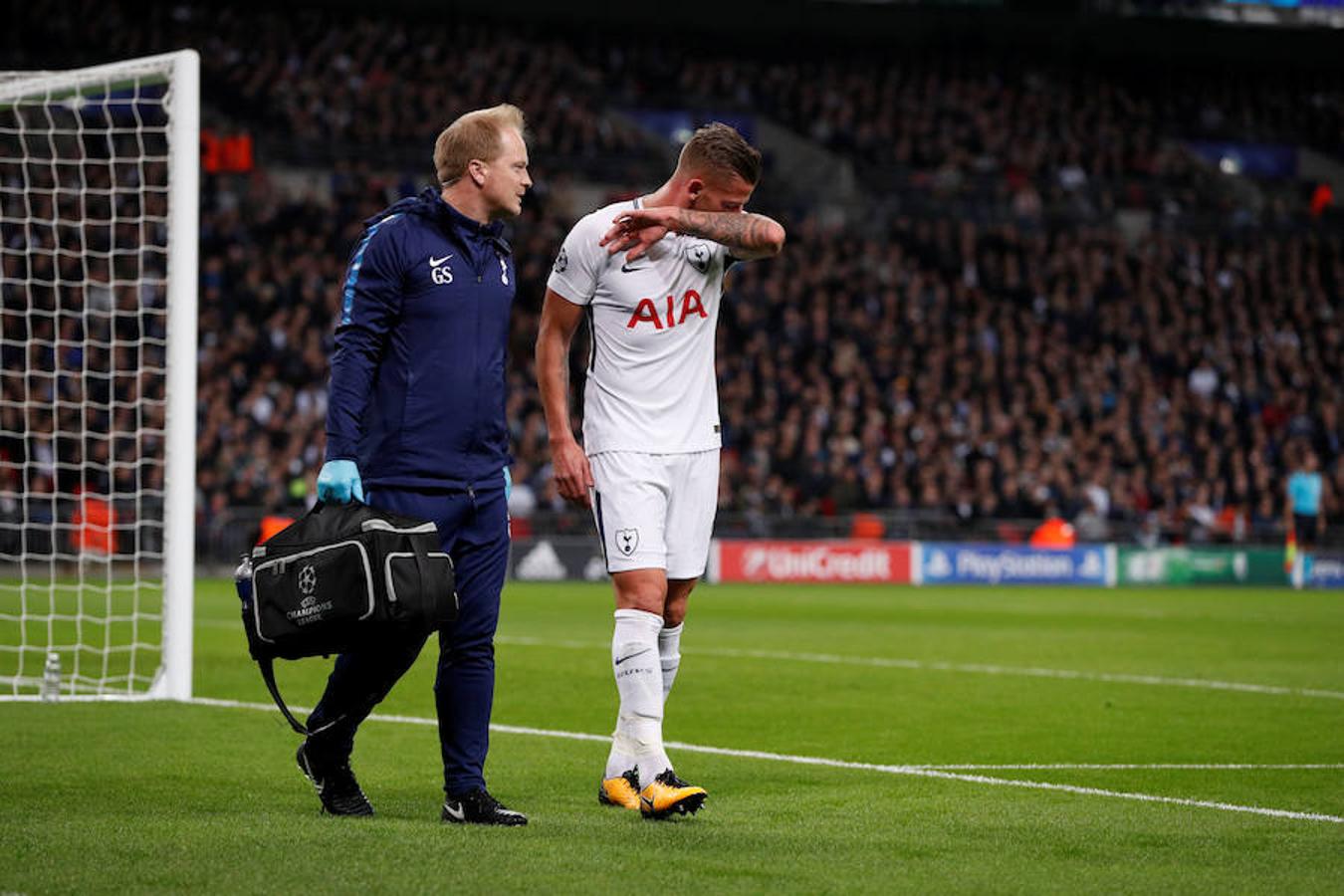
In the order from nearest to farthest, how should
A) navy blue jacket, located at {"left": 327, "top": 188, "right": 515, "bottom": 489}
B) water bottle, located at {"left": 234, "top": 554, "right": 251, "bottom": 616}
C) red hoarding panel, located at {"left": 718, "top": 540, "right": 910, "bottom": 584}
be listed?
water bottle, located at {"left": 234, "top": 554, "right": 251, "bottom": 616} < navy blue jacket, located at {"left": 327, "top": 188, "right": 515, "bottom": 489} < red hoarding panel, located at {"left": 718, "top": 540, "right": 910, "bottom": 584}

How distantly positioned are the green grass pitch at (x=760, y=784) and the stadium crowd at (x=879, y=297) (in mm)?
15076

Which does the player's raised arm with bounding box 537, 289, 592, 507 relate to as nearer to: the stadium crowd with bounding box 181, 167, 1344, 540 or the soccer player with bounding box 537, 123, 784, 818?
the soccer player with bounding box 537, 123, 784, 818

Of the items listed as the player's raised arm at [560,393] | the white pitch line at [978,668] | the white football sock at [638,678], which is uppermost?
the player's raised arm at [560,393]

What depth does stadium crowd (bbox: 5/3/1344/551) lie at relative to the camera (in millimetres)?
30203

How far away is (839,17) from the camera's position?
4319 cm

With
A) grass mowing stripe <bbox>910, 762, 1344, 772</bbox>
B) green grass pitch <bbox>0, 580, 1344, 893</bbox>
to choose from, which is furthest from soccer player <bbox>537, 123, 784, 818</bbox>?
grass mowing stripe <bbox>910, 762, 1344, 772</bbox>

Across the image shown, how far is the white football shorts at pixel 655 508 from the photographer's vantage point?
257 inches

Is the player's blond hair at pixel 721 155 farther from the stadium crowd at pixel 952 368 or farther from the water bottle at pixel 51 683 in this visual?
the stadium crowd at pixel 952 368

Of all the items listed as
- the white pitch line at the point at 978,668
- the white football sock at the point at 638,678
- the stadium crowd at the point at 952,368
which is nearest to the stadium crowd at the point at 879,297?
the stadium crowd at the point at 952,368

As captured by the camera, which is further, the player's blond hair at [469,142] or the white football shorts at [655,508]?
the white football shorts at [655,508]

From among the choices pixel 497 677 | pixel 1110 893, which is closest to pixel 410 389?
pixel 1110 893

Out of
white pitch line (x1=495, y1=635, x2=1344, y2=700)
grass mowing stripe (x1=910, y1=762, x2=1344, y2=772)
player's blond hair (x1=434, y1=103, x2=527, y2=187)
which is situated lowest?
white pitch line (x1=495, y1=635, x2=1344, y2=700)

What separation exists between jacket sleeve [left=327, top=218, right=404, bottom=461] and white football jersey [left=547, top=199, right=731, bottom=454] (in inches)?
27.7

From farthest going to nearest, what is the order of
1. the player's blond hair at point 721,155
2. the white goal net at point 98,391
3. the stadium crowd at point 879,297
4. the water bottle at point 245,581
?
1. the stadium crowd at point 879,297
2. the white goal net at point 98,391
3. the player's blond hair at point 721,155
4. the water bottle at point 245,581
